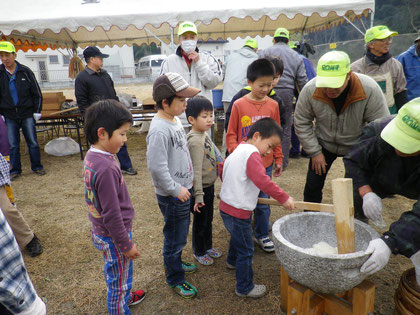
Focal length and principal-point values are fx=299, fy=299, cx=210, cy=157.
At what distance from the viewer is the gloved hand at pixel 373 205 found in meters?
1.91

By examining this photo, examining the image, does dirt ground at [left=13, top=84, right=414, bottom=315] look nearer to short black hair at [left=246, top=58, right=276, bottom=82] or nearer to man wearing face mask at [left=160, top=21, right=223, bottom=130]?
man wearing face mask at [left=160, top=21, right=223, bottom=130]

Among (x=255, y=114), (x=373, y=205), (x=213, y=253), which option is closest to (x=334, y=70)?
(x=255, y=114)

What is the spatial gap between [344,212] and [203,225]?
1.15 m

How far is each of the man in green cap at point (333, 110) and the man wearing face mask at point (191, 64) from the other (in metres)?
1.38

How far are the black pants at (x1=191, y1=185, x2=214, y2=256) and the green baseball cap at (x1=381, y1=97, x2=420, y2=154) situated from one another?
1.36m

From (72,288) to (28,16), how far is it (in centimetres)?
562

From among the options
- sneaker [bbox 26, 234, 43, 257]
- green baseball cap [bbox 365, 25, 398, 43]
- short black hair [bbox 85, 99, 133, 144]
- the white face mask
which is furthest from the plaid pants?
green baseball cap [bbox 365, 25, 398, 43]

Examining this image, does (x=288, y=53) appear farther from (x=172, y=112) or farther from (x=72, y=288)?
(x=72, y=288)

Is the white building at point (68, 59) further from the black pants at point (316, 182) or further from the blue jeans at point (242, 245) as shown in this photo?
the blue jeans at point (242, 245)

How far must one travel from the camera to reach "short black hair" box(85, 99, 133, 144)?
157 cm

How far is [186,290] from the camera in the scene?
2.20m

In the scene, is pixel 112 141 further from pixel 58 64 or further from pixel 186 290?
pixel 58 64

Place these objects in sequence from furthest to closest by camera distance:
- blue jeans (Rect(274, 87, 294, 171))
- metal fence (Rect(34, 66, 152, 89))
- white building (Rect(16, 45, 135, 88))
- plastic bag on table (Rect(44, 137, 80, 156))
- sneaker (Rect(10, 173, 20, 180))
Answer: white building (Rect(16, 45, 135, 88)) → metal fence (Rect(34, 66, 152, 89)) → plastic bag on table (Rect(44, 137, 80, 156)) → sneaker (Rect(10, 173, 20, 180)) → blue jeans (Rect(274, 87, 294, 171))

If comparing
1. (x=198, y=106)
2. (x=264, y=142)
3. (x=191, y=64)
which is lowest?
(x=264, y=142)
